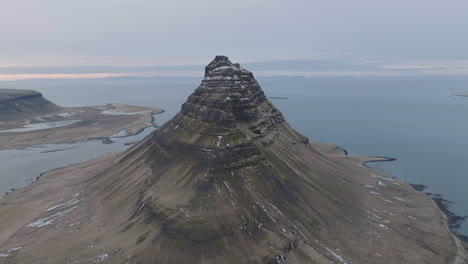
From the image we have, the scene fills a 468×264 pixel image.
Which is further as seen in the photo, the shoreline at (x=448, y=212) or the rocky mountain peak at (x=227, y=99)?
the rocky mountain peak at (x=227, y=99)

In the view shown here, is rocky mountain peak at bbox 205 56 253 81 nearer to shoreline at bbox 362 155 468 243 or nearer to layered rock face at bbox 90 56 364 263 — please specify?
layered rock face at bbox 90 56 364 263

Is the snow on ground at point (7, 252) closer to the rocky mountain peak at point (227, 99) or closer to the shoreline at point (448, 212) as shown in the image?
the rocky mountain peak at point (227, 99)

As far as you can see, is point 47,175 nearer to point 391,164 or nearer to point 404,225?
point 404,225

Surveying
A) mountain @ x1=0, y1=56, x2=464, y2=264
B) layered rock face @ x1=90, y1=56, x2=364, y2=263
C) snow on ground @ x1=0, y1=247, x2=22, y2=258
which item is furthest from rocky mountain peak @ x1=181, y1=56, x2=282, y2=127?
snow on ground @ x1=0, y1=247, x2=22, y2=258

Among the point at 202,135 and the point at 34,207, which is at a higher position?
the point at 202,135

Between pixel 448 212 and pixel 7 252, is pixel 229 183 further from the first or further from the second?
pixel 448 212

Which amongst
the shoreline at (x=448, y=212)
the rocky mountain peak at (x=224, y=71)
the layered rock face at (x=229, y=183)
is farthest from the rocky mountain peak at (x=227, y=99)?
the shoreline at (x=448, y=212)

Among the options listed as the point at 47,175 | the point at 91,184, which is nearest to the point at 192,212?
the point at 91,184

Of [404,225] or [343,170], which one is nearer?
[404,225]
